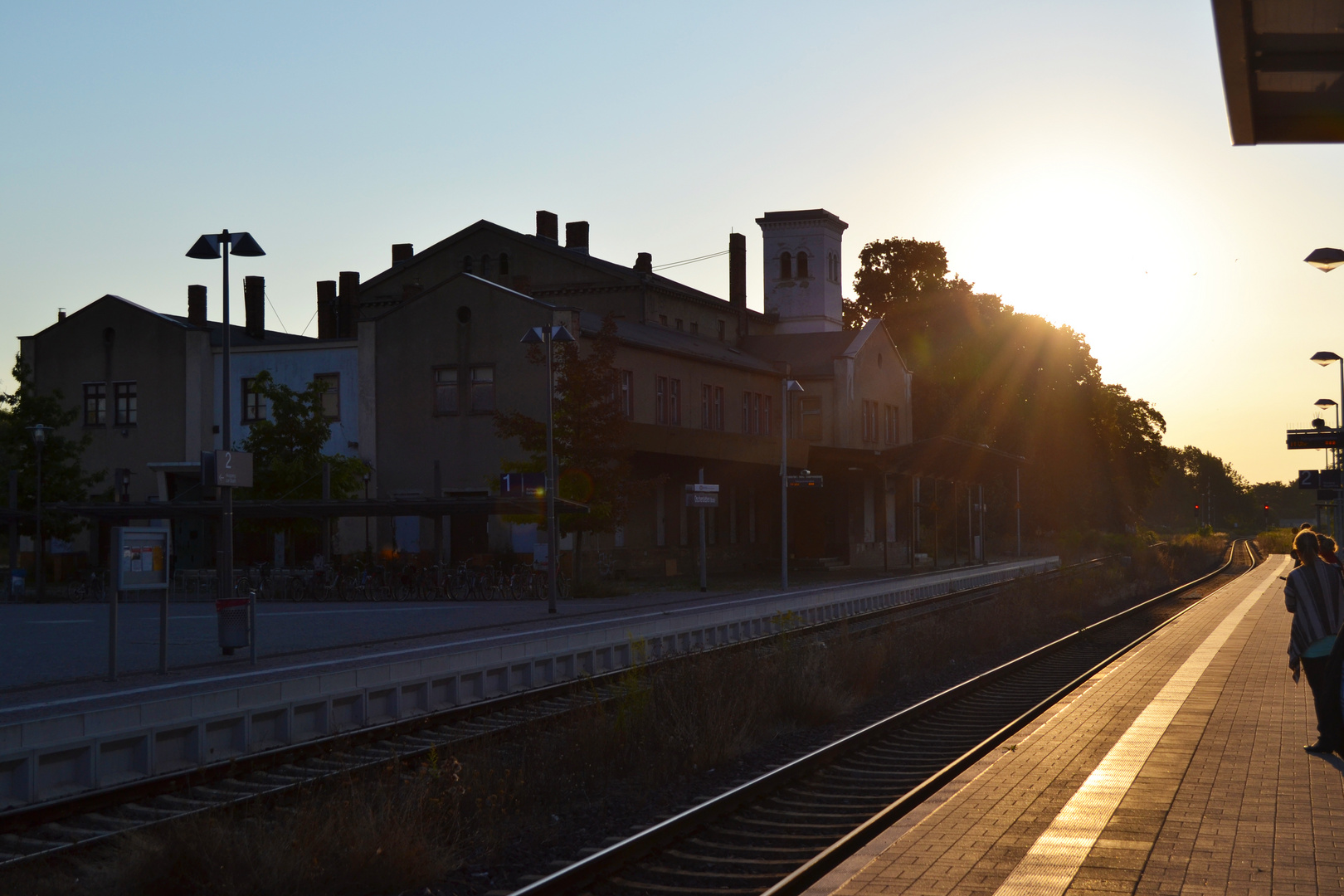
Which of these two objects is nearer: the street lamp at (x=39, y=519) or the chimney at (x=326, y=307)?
the street lamp at (x=39, y=519)

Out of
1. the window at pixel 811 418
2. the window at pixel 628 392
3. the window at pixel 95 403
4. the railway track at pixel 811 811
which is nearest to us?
the railway track at pixel 811 811

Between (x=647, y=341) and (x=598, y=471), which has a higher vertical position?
(x=647, y=341)

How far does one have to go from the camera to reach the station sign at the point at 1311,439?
32.8m

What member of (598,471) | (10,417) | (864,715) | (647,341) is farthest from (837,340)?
(864,715)

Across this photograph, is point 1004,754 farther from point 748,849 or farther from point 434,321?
point 434,321

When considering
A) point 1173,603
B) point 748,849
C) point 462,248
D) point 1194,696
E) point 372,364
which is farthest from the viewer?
point 462,248

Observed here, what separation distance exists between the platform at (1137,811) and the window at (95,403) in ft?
147

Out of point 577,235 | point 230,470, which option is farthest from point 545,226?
point 230,470

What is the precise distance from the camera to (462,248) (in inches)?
2454

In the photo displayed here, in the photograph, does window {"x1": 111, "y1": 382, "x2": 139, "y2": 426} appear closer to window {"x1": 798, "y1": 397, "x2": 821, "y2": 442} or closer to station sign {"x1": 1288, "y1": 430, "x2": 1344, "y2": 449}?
window {"x1": 798, "y1": 397, "x2": 821, "y2": 442}

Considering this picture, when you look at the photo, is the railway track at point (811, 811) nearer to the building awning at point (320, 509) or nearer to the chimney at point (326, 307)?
the building awning at point (320, 509)

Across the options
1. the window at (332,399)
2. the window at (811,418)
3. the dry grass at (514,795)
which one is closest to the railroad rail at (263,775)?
the dry grass at (514,795)

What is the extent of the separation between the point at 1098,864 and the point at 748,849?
2332 millimetres

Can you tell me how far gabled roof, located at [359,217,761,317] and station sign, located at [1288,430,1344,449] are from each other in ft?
101
